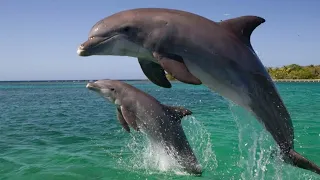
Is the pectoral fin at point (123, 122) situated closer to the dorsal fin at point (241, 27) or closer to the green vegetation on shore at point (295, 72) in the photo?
the dorsal fin at point (241, 27)

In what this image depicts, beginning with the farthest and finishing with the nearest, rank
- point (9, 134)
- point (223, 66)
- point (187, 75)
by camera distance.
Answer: point (9, 134)
point (223, 66)
point (187, 75)

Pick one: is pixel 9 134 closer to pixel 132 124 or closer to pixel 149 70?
pixel 132 124

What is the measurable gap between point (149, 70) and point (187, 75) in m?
0.75

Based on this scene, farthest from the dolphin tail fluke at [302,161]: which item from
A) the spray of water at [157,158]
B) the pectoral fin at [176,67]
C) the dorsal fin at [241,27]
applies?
the spray of water at [157,158]

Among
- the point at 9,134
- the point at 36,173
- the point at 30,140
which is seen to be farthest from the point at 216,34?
the point at 9,134

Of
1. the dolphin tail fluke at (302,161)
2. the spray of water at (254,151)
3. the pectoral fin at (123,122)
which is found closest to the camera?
the dolphin tail fluke at (302,161)

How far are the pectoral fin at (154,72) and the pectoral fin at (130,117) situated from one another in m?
2.86

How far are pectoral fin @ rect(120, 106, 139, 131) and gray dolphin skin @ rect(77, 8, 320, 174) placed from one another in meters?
2.86

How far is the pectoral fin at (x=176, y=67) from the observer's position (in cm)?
448

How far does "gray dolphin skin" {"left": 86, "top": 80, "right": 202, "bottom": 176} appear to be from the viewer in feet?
26.1

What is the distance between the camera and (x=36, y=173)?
31.3 feet

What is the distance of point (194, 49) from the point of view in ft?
15.5

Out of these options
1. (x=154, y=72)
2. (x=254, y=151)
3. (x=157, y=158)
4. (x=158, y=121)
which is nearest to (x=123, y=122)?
(x=158, y=121)

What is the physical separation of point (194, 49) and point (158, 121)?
348 centimetres
